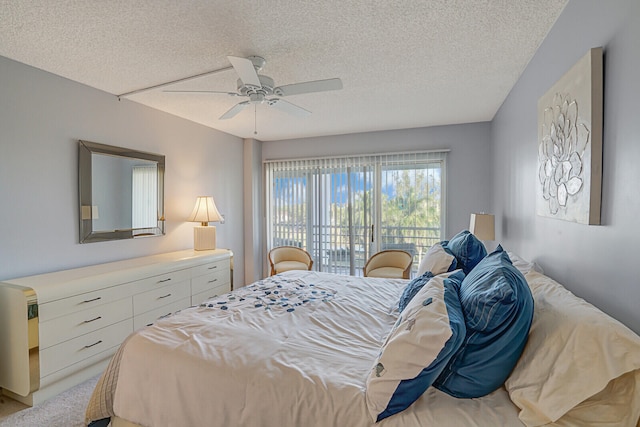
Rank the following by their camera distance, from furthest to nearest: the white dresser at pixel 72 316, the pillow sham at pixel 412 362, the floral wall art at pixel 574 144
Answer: the white dresser at pixel 72 316 → the floral wall art at pixel 574 144 → the pillow sham at pixel 412 362

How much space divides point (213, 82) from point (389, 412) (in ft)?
9.03

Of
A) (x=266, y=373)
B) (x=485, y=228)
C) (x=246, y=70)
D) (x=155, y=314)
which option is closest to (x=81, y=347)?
(x=155, y=314)

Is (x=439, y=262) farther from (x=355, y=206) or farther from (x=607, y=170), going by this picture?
(x=355, y=206)

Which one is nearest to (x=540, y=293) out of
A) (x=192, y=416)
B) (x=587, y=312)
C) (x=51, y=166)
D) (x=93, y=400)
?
(x=587, y=312)

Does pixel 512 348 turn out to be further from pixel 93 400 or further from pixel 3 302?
pixel 3 302

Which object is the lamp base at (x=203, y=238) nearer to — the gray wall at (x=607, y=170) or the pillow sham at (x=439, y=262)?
the pillow sham at (x=439, y=262)

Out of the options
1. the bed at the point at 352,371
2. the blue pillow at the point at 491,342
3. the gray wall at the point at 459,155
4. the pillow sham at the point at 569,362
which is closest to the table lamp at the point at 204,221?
the bed at the point at 352,371

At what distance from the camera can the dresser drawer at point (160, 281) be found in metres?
2.86

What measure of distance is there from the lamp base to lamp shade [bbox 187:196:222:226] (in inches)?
4.1

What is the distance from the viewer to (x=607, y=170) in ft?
4.20

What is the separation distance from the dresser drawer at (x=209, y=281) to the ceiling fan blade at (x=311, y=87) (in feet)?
7.35

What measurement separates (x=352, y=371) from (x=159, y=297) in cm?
240

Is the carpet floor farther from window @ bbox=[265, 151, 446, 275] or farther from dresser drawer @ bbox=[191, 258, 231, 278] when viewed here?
window @ bbox=[265, 151, 446, 275]

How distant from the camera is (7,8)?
5.80ft
